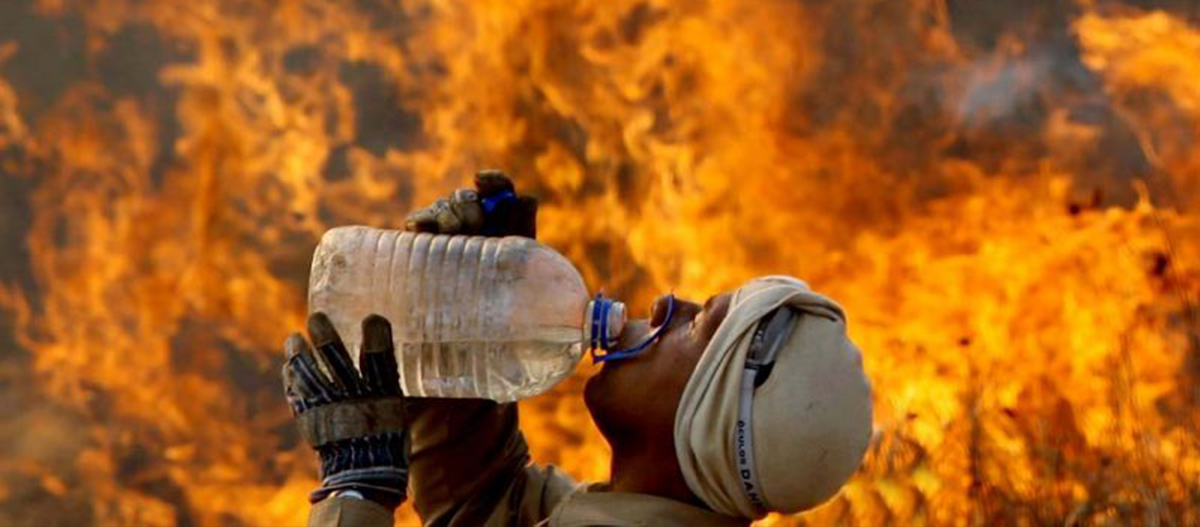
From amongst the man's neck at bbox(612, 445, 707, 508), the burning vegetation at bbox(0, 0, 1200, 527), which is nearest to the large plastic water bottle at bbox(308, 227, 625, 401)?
the man's neck at bbox(612, 445, 707, 508)

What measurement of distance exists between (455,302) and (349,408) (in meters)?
0.69

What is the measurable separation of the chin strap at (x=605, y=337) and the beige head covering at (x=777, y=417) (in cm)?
15

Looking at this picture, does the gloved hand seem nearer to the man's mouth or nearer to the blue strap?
the blue strap

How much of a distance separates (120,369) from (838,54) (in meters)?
3.70

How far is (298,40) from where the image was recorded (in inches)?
309

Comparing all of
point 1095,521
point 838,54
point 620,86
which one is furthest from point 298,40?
point 1095,521

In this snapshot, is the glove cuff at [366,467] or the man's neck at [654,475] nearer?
the glove cuff at [366,467]

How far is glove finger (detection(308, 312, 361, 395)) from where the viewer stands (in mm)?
3033

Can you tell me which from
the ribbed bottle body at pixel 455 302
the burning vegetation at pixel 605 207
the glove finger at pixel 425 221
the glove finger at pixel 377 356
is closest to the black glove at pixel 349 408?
the glove finger at pixel 377 356

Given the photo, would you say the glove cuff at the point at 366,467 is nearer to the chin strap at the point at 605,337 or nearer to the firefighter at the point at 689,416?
the firefighter at the point at 689,416

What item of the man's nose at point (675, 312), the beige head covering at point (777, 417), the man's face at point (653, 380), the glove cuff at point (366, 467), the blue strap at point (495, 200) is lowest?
the beige head covering at point (777, 417)

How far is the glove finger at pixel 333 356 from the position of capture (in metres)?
3.03

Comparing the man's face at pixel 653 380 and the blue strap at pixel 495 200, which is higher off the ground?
the blue strap at pixel 495 200

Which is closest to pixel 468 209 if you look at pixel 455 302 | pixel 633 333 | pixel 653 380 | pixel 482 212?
pixel 482 212
